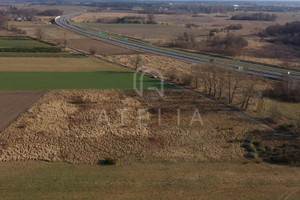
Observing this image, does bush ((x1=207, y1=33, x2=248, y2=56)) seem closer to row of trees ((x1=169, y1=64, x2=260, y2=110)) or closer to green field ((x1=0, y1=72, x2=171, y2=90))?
row of trees ((x1=169, y1=64, x2=260, y2=110))

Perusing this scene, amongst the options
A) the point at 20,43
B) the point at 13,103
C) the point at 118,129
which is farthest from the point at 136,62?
the point at 20,43

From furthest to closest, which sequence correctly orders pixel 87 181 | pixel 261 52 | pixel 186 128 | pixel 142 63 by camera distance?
pixel 261 52 → pixel 142 63 → pixel 186 128 → pixel 87 181

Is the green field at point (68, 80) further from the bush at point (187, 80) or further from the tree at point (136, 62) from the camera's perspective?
the tree at point (136, 62)

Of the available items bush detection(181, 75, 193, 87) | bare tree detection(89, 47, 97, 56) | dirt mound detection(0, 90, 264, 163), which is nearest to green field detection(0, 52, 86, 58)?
bare tree detection(89, 47, 97, 56)

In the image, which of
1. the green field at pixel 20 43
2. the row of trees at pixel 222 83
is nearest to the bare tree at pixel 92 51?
→ the green field at pixel 20 43

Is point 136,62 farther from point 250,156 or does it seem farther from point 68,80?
point 250,156

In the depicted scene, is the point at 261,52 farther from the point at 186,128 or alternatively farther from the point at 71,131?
the point at 71,131

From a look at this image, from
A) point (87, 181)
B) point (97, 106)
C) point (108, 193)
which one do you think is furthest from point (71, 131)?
point (108, 193)
